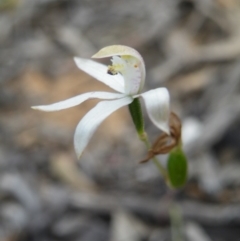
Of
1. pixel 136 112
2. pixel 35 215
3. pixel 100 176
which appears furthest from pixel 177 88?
pixel 136 112

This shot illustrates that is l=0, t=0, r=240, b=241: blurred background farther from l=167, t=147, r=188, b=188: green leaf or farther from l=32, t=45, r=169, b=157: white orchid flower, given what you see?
l=32, t=45, r=169, b=157: white orchid flower

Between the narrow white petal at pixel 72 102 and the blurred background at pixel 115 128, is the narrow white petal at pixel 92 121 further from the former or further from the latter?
the blurred background at pixel 115 128

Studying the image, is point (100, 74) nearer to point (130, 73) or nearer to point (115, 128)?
point (130, 73)

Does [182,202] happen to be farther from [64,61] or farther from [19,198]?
[64,61]

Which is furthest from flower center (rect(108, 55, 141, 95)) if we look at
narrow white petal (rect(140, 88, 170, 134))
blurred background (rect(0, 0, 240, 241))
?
blurred background (rect(0, 0, 240, 241))

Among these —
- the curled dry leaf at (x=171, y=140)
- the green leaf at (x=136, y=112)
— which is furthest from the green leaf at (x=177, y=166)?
the green leaf at (x=136, y=112)

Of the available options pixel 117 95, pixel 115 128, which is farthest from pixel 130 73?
pixel 115 128
